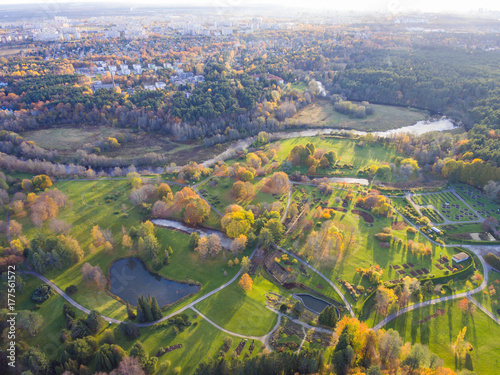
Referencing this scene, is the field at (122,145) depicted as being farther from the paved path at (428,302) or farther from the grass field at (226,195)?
the paved path at (428,302)

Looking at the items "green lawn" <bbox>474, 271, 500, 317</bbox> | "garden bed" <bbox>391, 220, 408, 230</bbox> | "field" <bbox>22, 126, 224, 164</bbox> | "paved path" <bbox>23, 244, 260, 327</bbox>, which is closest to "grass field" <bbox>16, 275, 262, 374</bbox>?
"paved path" <bbox>23, 244, 260, 327</bbox>

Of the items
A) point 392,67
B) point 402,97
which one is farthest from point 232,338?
point 392,67

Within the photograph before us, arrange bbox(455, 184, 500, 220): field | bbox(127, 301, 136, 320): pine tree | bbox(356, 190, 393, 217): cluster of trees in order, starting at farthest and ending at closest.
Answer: bbox(455, 184, 500, 220): field, bbox(356, 190, 393, 217): cluster of trees, bbox(127, 301, 136, 320): pine tree

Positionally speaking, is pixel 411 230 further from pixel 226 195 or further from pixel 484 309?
pixel 226 195

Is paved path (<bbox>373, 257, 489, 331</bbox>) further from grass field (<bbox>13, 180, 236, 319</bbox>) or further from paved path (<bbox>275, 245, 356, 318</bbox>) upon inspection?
grass field (<bbox>13, 180, 236, 319</bbox>)

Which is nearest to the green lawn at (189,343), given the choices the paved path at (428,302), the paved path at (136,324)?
the paved path at (136,324)
